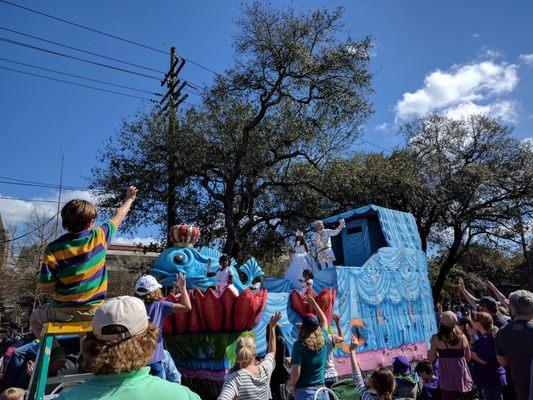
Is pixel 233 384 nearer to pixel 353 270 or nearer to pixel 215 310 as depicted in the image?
pixel 215 310

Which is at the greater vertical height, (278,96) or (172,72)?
(172,72)

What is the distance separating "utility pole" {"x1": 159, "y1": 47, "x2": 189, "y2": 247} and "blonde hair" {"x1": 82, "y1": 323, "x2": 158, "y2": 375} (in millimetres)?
12694

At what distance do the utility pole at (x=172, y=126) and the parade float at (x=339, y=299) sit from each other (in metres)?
5.17

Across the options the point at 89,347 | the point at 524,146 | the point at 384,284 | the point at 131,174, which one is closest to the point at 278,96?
the point at 131,174

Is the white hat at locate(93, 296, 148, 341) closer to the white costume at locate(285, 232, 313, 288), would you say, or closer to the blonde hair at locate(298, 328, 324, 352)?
the blonde hair at locate(298, 328, 324, 352)

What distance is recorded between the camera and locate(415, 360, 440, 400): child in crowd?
205 inches

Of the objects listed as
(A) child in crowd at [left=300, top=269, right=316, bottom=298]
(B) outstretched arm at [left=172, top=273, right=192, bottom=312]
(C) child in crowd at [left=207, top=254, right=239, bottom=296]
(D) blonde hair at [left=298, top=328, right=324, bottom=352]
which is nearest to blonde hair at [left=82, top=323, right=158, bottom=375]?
(B) outstretched arm at [left=172, top=273, right=192, bottom=312]

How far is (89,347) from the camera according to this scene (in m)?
1.67

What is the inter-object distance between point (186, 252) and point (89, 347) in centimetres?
716

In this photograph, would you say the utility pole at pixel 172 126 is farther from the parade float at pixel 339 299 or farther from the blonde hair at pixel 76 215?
the blonde hair at pixel 76 215

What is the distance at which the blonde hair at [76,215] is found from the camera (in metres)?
2.98

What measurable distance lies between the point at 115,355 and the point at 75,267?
1.49 m

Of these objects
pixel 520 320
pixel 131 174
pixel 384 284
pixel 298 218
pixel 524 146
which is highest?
pixel 524 146

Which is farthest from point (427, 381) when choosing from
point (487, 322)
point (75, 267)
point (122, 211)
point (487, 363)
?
point (75, 267)
